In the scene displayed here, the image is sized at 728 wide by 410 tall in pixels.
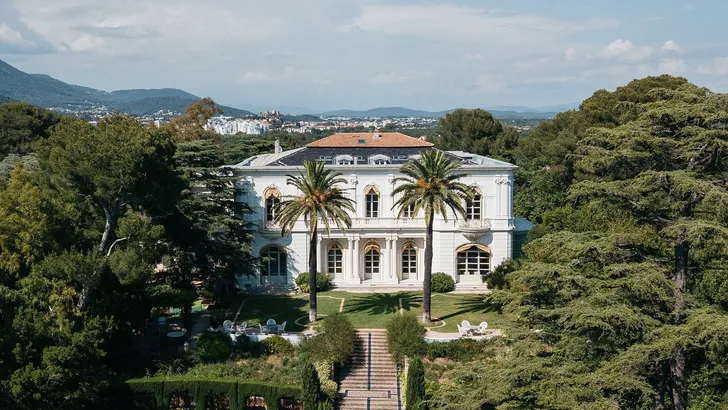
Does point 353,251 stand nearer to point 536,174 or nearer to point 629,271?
point 536,174

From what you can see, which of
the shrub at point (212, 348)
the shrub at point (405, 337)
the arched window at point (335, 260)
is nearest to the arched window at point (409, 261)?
the arched window at point (335, 260)

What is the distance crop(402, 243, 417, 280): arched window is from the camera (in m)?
45.2

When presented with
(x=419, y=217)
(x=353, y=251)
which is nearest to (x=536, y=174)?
(x=419, y=217)

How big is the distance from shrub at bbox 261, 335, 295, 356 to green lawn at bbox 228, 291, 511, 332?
2.30m

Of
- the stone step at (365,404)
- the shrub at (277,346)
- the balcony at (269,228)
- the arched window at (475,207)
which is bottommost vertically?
the stone step at (365,404)

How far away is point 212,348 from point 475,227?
18471mm

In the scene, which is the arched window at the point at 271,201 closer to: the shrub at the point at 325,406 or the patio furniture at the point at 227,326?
the patio furniture at the point at 227,326

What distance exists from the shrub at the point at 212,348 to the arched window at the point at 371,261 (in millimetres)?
13670

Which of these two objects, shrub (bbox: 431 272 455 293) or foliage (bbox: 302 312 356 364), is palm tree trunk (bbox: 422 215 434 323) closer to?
foliage (bbox: 302 312 356 364)

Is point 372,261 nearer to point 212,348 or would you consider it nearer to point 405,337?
A: point 405,337

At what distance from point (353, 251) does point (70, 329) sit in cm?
1956

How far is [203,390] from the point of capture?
101 feet

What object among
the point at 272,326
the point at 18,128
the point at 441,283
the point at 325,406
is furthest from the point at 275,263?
the point at 18,128

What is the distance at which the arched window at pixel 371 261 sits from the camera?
45.2m
